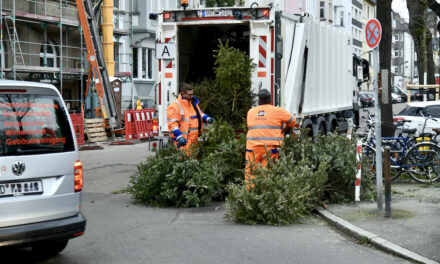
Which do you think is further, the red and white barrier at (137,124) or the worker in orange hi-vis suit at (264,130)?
the red and white barrier at (137,124)

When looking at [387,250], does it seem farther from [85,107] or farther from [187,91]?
[85,107]

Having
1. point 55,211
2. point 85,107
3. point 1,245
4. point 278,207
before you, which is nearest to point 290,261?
point 278,207

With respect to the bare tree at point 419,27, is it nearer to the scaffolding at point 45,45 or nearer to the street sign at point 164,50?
the scaffolding at point 45,45

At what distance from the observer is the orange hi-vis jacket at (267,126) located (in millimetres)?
8977

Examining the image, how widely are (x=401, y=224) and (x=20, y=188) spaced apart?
4599mm

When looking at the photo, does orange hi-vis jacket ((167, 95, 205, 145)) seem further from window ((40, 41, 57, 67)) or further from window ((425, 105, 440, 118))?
window ((40, 41, 57, 67))

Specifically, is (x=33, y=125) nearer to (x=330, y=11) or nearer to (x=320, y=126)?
(x=320, y=126)

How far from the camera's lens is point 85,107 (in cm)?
2727

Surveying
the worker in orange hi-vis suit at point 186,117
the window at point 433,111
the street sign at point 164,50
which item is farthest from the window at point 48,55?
the worker in orange hi-vis suit at point 186,117

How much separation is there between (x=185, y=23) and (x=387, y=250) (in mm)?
6831

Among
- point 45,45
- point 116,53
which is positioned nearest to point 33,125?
point 45,45

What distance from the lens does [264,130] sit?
9.00 metres

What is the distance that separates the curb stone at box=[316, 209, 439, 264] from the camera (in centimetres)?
631

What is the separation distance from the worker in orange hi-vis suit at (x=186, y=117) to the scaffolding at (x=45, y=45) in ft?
46.6
